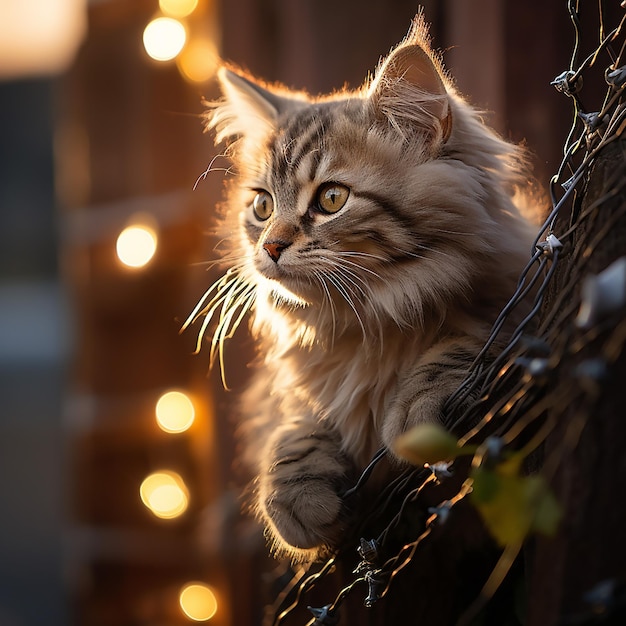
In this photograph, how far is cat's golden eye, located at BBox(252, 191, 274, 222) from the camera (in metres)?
1.35

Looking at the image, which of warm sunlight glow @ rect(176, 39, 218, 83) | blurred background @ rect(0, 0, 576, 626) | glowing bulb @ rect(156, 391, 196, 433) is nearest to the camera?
blurred background @ rect(0, 0, 576, 626)

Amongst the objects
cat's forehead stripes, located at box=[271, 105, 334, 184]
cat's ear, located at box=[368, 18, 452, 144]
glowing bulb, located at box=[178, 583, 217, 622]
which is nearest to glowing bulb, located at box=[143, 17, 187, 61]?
cat's forehead stripes, located at box=[271, 105, 334, 184]

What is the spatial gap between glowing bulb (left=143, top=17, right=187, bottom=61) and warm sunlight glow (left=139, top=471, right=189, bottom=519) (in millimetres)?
1517

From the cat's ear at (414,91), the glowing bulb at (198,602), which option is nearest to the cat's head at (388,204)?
the cat's ear at (414,91)

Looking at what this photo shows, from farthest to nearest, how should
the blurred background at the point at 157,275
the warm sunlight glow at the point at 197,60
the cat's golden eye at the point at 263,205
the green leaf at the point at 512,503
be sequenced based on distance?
the warm sunlight glow at the point at 197,60 → the blurred background at the point at 157,275 → the cat's golden eye at the point at 263,205 → the green leaf at the point at 512,503

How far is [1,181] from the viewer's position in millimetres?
4562

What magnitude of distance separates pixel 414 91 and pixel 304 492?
649 mm

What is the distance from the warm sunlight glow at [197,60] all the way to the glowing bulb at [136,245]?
55 cm

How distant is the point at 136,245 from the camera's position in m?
A: 2.54

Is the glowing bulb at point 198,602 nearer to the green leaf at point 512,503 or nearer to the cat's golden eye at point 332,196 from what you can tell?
the cat's golden eye at point 332,196

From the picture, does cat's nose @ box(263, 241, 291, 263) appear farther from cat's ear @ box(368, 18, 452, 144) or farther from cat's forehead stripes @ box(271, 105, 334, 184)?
cat's ear @ box(368, 18, 452, 144)

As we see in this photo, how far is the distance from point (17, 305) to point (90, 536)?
2320 millimetres

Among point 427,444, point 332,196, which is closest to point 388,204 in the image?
point 332,196

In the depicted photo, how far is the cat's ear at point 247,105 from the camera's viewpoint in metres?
1.43
